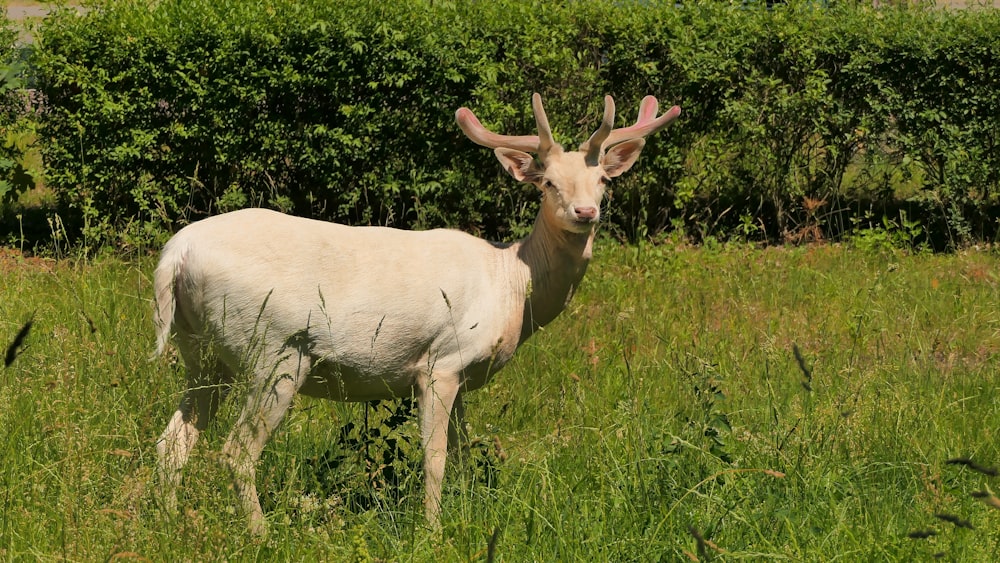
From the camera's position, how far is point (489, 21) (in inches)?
385

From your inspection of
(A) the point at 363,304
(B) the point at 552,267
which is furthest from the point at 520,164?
(A) the point at 363,304

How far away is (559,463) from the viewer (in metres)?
4.77

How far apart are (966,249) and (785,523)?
7.30 m

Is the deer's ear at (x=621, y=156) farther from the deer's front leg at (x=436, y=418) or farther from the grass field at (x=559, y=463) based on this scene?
the deer's front leg at (x=436, y=418)

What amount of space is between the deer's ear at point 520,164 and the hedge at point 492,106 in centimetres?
373

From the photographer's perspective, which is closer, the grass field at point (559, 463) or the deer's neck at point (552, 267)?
the grass field at point (559, 463)

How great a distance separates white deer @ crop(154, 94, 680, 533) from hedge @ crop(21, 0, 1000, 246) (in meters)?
3.98

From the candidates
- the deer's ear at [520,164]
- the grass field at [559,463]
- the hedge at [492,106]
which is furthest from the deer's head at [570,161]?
the hedge at [492,106]

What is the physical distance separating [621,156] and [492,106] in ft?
13.2

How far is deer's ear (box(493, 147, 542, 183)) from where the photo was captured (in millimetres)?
5312

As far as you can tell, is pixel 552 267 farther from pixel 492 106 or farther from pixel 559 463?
pixel 492 106

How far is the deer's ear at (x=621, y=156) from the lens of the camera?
18.1 ft

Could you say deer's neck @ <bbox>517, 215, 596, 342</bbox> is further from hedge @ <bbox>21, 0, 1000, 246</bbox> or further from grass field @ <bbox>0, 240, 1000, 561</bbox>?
hedge @ <bbox>21, 0, 1000, 246</bbox>

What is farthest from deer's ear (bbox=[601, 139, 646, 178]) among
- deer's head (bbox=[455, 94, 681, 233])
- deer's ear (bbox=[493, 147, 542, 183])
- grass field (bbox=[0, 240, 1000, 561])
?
grass field (bbox=[0, 240, 1000, 561])
